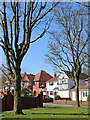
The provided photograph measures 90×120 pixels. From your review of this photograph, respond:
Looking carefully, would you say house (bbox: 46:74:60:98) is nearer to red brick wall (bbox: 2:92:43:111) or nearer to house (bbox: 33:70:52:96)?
house (bbox: 33:70:52:96)

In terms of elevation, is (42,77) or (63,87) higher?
(42,77)

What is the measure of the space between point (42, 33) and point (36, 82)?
49.7m

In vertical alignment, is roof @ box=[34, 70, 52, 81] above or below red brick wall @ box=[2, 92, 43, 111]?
above

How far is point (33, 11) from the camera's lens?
43.4ft

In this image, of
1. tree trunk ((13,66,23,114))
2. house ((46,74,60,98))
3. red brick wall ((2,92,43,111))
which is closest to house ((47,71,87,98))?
house ((46,74,60,98))

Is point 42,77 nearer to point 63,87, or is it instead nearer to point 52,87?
point 52,87

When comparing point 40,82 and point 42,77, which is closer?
point 40,82

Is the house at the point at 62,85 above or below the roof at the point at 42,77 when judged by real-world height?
below

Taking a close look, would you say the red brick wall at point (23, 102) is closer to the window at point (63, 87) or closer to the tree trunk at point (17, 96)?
the tree trunk at point (17, 96)

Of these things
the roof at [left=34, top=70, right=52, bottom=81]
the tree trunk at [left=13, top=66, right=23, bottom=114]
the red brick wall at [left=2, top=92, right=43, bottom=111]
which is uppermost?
the roof at [left=34, top=70, right=52, bottom=81]

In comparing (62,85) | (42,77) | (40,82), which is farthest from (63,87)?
(42,77)

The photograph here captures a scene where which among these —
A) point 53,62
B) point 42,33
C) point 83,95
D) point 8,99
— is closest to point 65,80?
point 83,95

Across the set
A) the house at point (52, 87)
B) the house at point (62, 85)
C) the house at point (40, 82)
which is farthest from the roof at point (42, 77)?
the house at point (62, 85)

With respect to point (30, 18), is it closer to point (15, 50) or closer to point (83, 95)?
point (15, 50)
